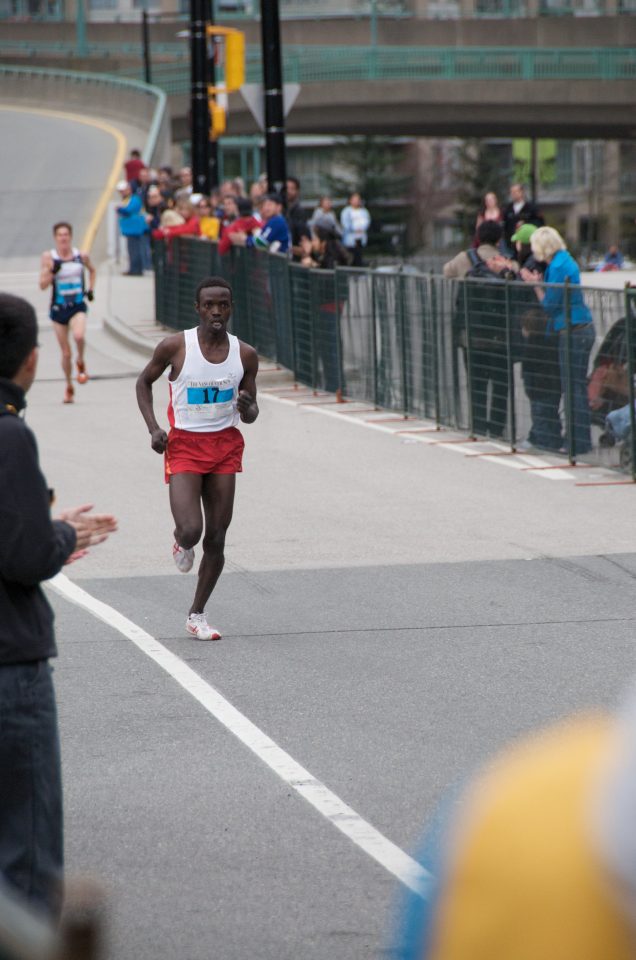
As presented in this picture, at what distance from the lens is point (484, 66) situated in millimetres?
63281

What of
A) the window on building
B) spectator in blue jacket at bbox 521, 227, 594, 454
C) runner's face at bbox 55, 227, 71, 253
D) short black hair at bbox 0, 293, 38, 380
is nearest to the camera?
short black hair at bbox 0, 293, 38, 380

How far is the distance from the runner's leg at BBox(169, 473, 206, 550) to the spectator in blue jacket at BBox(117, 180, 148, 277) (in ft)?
90.5

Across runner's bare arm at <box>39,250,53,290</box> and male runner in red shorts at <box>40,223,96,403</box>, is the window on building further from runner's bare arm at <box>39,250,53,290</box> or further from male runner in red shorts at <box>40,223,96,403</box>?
runner's bare arm at <box>39,250,53,290</box>

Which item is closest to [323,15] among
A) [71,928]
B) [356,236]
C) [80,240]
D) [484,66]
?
[484,66]

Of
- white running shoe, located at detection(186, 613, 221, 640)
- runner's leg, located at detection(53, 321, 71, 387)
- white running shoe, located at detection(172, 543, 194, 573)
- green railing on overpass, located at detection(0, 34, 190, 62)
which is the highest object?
green railing on overpass, located at detection(0, 34, 190, 62)

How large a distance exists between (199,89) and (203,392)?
23.0 m

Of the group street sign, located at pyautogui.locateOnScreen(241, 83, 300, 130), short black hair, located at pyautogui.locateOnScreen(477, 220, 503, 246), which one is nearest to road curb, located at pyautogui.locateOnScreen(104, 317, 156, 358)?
street sign, located at pyautogui.locateOnScreen(241, 83, 300, 130)

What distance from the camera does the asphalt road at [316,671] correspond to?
5121 millimetres

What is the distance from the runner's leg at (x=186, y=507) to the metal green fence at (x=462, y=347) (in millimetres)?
5707

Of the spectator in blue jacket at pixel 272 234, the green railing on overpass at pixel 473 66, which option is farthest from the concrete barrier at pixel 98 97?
the spectator in blue jacket at pixel 272 234

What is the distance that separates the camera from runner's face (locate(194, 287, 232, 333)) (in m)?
8.97

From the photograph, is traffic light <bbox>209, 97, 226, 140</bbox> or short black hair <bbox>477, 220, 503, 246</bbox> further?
traffic light <bbox>209, 97, 226, 140</bbox>

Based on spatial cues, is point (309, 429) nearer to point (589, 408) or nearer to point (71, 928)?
point (589, 408)

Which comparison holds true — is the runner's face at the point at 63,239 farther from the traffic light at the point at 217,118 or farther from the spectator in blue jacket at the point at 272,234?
the traffic light at the point at 217,118
